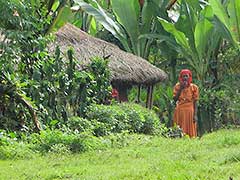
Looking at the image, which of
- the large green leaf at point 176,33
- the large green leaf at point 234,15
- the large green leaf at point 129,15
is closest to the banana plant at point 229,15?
the large green leaf at point 234,15

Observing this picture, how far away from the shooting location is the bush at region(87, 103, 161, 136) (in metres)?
8.92

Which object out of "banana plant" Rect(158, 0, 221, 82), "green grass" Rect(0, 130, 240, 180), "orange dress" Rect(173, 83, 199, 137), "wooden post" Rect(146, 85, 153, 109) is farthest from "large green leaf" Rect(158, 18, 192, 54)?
"green grass" Rect(0, 130, 240, 180)

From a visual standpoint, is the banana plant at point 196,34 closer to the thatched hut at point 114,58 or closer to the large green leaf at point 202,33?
the large green leaf at point 202,33

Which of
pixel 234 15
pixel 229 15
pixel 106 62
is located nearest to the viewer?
pixel 106 62

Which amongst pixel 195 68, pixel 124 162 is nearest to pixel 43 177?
pixel 124 162

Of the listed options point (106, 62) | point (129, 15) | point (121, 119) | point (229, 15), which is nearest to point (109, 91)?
point (106, 62)

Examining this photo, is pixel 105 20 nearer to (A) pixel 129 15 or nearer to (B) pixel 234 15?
(A) pixel 129 15

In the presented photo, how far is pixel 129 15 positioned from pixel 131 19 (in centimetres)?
15

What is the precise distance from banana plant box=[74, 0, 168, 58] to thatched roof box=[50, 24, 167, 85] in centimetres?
103

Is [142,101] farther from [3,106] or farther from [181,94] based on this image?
[3,106]

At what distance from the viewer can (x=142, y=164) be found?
18.9ft

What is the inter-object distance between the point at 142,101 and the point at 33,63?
20.6 feet

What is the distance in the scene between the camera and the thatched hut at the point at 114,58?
11.4m

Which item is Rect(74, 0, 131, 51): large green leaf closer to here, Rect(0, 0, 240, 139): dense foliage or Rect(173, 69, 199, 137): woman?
Rect(0, 0, 240, 139): dense foliage
